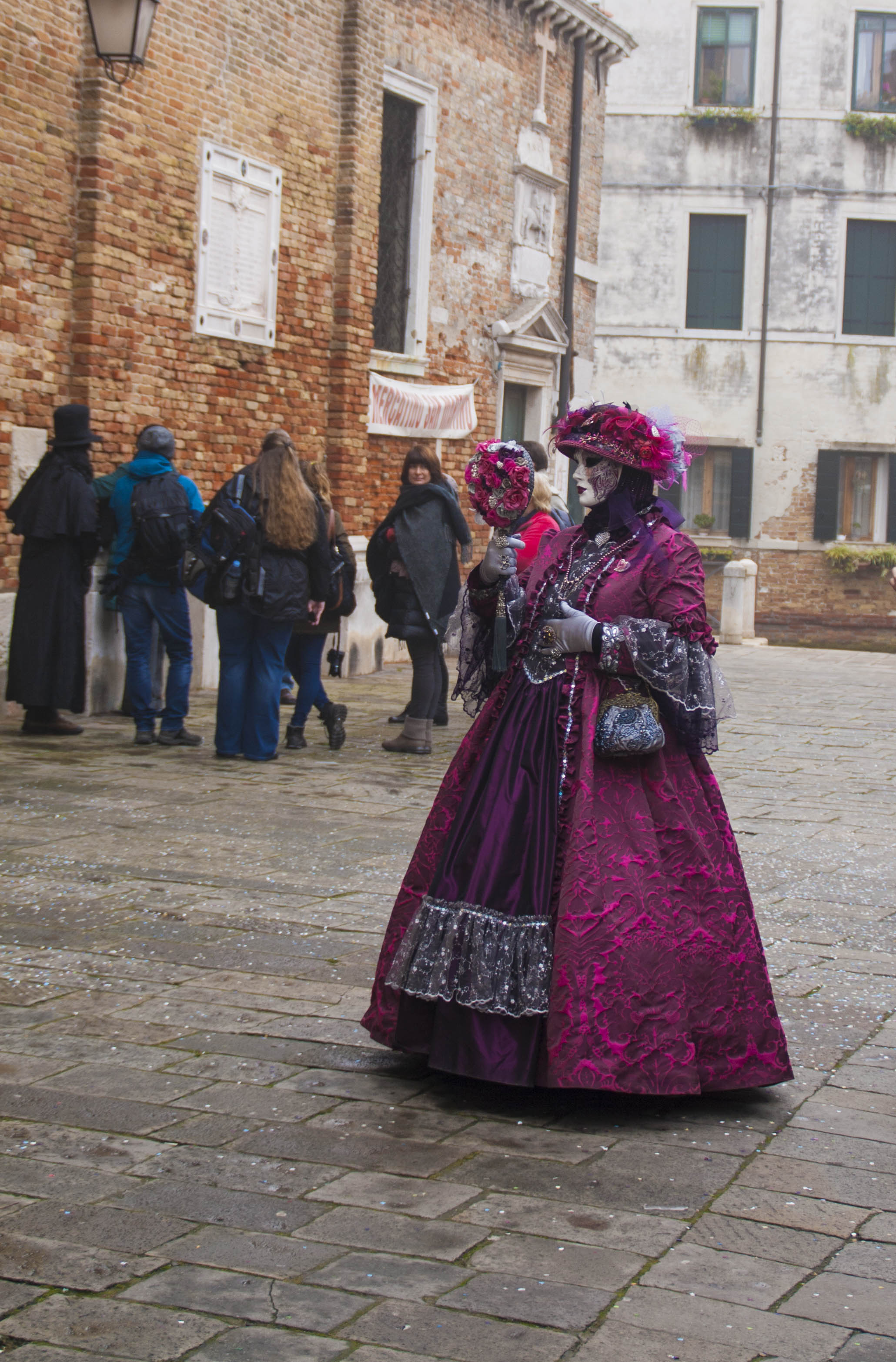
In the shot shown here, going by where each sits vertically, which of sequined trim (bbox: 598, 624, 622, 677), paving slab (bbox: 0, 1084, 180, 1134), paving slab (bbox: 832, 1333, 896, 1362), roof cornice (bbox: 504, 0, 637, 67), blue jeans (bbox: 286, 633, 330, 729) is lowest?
paving slab (bbox: 832, 1333, 896, 1362)

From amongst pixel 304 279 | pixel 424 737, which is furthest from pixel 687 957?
pixel 304 279

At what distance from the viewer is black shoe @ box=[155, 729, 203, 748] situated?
31.5 ft

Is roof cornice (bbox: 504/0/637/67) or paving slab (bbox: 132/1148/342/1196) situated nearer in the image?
paving slab (bbox: 132/1148/342/1196)

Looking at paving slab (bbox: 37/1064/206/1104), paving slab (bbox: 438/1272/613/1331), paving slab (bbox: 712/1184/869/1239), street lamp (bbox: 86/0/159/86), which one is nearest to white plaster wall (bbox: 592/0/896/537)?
street lamp (bbox: 86/0/159/86)

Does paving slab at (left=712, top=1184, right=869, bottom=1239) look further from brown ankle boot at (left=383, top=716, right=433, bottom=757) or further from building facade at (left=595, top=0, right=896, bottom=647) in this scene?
building facade at (left=595, top=0, right=896, bottom=647)

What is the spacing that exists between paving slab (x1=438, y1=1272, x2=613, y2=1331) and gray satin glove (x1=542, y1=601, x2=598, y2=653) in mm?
1579

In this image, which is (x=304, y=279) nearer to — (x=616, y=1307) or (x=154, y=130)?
(x=154, y=130)

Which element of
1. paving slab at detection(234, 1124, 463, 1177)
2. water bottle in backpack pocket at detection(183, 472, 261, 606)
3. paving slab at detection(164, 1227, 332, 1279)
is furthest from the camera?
water bottle in backpack pocket at detection(183, 472, 261, 606)

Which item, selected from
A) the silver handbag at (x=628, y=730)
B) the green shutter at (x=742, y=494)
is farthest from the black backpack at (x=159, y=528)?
the green shutter at (x=742, y=494)

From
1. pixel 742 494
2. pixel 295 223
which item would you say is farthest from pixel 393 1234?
pixel 742 494

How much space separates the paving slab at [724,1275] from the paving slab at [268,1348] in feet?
2.02

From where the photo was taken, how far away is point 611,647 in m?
4.10

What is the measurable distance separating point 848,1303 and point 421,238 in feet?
43.7

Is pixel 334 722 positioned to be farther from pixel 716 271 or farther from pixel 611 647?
pixel 716 271
